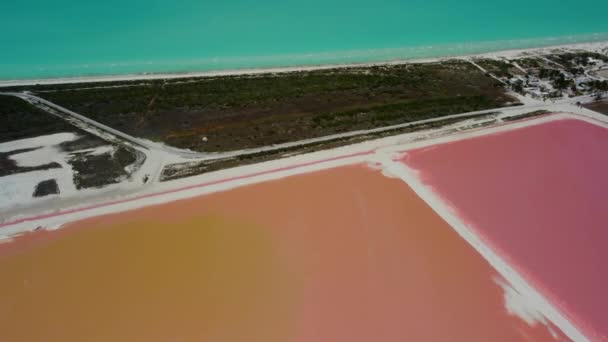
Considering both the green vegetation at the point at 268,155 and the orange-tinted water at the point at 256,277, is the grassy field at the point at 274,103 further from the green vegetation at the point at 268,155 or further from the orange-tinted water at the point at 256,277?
the orange-tinted water at the point at 256,277

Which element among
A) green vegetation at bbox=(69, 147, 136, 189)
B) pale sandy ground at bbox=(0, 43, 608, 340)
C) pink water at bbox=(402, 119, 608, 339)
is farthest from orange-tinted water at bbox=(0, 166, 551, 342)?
green vegetation at bbox=(69, 147, 136, 189)

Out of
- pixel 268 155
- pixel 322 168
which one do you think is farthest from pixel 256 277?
pixel 268 155

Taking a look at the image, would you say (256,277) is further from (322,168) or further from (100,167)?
(100,167)

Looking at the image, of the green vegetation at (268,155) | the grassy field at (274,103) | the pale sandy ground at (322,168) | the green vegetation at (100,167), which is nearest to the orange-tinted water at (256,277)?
the pale sandy ground at (322,168)

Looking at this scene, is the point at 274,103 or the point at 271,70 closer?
the point at 274,103

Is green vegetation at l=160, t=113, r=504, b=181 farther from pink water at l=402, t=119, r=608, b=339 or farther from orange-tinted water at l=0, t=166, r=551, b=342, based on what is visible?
pink water at l=402, t=119, r=608, b=339
